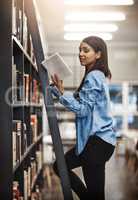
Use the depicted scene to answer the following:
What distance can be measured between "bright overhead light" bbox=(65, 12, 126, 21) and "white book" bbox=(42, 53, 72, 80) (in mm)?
400

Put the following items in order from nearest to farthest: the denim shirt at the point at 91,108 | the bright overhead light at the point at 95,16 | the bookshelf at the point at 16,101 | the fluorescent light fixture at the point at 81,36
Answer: the bookshelf at the point at 16,101 → the denim shirt at the point at 91,108 → the fluorescent light fixture at the point at 81,36 → the bright overhead light at the point at 95,16

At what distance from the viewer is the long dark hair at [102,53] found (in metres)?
2.21

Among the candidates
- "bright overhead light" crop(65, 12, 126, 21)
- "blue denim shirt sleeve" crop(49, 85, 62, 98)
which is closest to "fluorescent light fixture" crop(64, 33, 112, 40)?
"bright overhead light" crop(65, 12, 126, 21)

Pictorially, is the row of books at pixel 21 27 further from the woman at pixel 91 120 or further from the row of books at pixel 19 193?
the row of books at pixel 19 193

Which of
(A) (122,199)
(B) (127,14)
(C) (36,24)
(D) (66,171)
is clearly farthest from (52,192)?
(B) (127,14)

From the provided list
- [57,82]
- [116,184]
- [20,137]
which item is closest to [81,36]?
[57,82]

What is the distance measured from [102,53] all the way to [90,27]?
26cm

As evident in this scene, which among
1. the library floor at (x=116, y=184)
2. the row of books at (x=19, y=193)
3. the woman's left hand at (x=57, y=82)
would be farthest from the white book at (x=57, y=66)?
the row of books at (x=19, y=193)

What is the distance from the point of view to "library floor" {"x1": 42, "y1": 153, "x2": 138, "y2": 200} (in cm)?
233

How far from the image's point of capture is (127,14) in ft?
7.98

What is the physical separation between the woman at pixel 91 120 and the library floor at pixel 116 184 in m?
0.07

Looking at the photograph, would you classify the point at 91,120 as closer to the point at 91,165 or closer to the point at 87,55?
the point at 91,165

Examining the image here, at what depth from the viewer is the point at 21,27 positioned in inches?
87.3

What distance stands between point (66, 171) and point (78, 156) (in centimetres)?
13
